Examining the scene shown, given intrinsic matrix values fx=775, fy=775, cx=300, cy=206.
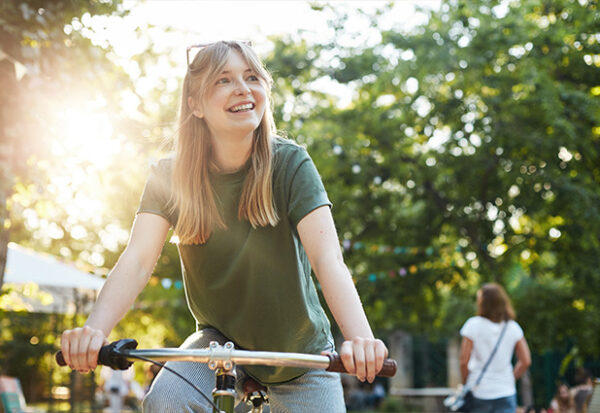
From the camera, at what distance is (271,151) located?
262 cm

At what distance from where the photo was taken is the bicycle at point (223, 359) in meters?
1.86

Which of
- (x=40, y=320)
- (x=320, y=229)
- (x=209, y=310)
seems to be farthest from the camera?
(x=40, y=320)

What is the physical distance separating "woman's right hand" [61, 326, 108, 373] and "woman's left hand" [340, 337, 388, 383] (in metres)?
0.64

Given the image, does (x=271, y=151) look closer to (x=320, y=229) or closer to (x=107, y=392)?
(x=320, y=229)

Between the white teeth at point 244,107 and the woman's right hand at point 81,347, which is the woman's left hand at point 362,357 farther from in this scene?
the white teeth at point 244,107

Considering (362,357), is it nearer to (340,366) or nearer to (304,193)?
(340,366)

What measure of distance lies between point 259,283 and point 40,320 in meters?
20.6

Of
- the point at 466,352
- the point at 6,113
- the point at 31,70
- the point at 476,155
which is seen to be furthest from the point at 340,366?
the point at 476,155

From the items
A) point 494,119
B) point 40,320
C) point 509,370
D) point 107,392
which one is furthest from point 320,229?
point 40,320

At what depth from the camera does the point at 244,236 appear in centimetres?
253

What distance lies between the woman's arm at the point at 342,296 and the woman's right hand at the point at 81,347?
640 millimetres

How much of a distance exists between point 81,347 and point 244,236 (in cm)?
70

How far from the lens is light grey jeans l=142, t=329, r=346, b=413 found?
2186mm

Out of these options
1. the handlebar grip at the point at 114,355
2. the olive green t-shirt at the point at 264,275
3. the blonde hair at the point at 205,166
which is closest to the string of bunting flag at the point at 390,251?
the blonde hair at the point at 205,166
